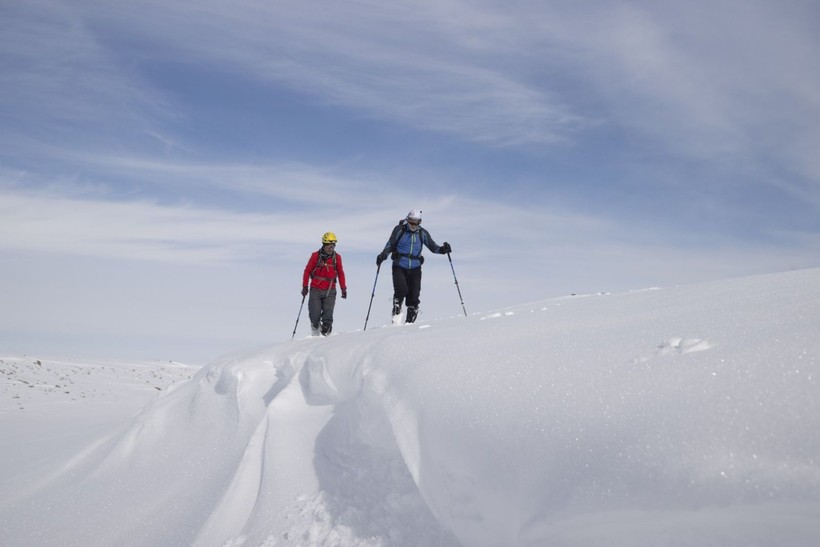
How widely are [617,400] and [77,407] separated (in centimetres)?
1298

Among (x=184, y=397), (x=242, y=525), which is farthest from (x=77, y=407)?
(x=242, y=525)

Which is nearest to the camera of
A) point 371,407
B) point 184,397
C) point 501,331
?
point 371,407

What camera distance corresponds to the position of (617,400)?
2.47 m

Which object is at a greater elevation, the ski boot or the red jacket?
the red jacket

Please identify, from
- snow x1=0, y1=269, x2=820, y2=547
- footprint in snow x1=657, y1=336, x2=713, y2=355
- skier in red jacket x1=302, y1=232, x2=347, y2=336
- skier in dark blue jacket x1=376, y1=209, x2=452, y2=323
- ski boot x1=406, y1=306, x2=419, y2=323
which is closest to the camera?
snow x1=0, y1=269, x2=820, y2=547

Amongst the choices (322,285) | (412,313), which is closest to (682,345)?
(412,313)

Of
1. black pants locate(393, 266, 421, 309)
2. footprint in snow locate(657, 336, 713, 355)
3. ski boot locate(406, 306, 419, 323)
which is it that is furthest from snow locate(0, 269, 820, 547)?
ski boot locate(406, 306, 419, 323)

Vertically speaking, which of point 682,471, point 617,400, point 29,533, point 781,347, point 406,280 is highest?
point 406,280

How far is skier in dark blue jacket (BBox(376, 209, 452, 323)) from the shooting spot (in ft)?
34.5

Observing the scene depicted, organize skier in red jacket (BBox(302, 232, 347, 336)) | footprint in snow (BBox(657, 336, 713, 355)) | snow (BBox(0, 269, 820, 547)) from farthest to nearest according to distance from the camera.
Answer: skier in red jacket (BBox(302, 232, 347, 336)), footprint in snow (BBox(657, 336, 713, 355)), snow (BBox(0, 269, 820, 547))

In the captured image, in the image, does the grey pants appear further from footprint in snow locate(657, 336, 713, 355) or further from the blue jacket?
footprint in snow locate(657, 336, 713, 355)

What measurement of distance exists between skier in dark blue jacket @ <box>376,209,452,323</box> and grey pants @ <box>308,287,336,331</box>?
1.65 m

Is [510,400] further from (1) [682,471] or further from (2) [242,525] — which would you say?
(2) [242,525]

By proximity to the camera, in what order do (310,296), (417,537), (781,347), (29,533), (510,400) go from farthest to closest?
(310,296) < (29,533) < (417,537) < (510,400) < (781,347)
